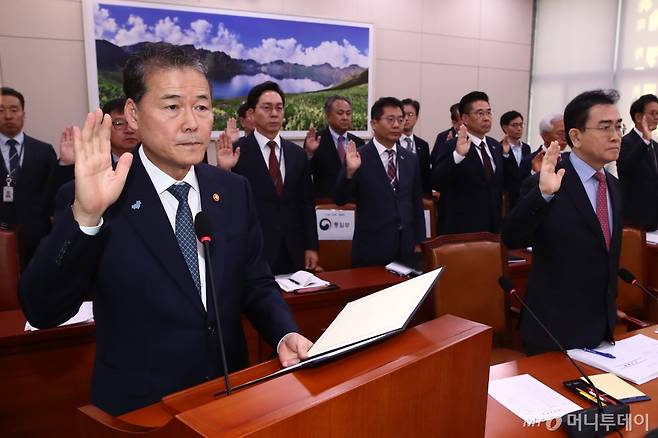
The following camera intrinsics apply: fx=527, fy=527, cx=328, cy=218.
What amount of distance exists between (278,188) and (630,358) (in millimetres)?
2154

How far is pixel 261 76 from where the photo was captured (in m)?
6.26

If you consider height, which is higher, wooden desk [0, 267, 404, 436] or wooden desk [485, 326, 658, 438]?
wooden desk [485, 326, 658, 438]

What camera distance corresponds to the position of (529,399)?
1.48 m

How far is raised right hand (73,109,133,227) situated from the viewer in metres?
1.09

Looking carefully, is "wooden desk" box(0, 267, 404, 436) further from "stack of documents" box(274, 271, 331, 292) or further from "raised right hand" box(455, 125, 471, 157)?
"raised right hand" box(455, 125, 471, 157)

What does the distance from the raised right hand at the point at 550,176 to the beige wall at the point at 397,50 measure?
4837 mm

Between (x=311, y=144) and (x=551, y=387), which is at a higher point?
(x=311, y=144)

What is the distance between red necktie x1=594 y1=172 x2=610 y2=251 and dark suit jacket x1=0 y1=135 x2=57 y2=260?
3607mm

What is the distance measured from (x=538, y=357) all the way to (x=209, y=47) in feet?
17.0

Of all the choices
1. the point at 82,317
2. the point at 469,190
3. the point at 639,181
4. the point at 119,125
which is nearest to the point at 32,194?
the point at 119,125

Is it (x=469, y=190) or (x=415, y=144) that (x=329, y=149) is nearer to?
(x=415, y=144)

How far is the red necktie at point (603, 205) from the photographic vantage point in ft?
6.76

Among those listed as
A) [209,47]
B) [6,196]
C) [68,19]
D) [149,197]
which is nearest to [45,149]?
[6,196]

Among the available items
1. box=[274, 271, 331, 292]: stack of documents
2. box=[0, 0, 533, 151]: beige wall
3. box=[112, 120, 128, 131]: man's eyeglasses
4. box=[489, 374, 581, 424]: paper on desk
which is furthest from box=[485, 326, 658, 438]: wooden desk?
box=[0, 0, 533, 151]: beige wall
